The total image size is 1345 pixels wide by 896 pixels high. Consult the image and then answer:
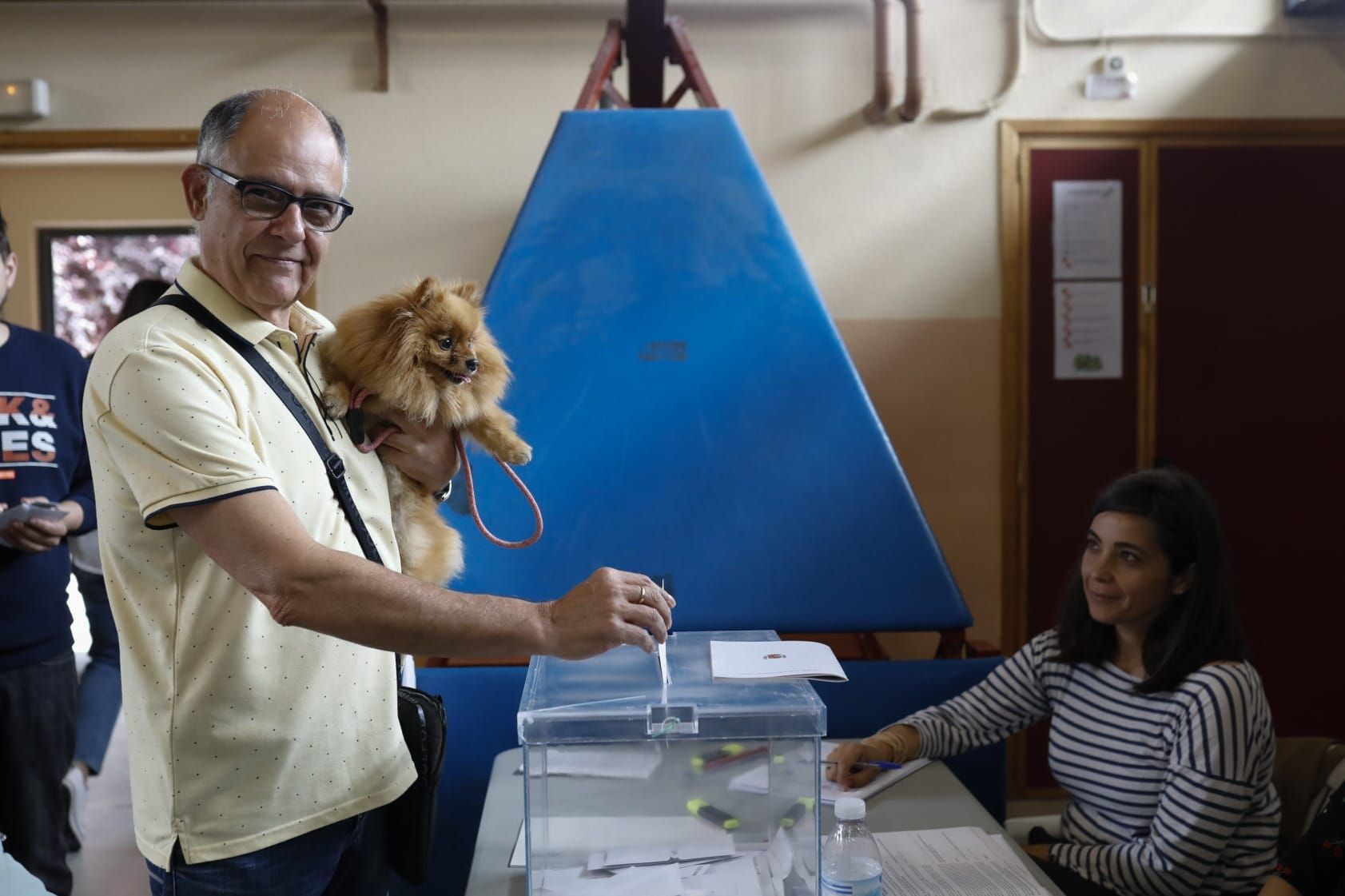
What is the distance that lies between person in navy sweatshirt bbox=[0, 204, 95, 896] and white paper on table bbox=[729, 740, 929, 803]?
1.53m

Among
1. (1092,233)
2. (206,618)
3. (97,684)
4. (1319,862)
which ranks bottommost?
(97,684)

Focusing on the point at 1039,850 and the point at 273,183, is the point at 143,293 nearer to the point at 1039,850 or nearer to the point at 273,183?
the point at 273,183

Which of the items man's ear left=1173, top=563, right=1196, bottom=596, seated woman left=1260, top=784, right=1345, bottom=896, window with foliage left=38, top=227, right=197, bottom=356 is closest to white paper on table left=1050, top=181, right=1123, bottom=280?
man's ear left=1173, top=563, right=1196, bottom=596

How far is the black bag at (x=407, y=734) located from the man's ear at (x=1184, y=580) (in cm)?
126

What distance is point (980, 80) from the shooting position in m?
3.38

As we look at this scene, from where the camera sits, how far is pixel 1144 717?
69.7 inches

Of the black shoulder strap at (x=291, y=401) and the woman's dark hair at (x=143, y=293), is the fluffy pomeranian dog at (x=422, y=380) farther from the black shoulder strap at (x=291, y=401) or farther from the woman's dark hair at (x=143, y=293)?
the woman's dark hair at (x=143, y=293)

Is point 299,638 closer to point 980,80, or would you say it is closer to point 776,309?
point 776,309

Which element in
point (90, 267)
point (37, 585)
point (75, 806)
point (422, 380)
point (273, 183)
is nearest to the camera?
point (273, 183)

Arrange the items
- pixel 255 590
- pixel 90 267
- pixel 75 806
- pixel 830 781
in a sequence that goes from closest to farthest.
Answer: pixel 255 590 < pixel 830 781 < pixel 75 806 < pixel 90 267

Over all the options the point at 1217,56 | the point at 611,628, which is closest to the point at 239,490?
the point at 611,628

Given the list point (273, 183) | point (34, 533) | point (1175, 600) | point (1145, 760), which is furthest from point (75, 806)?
point (1175, 600)

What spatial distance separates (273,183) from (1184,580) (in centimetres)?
158

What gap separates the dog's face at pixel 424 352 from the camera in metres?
1.41
